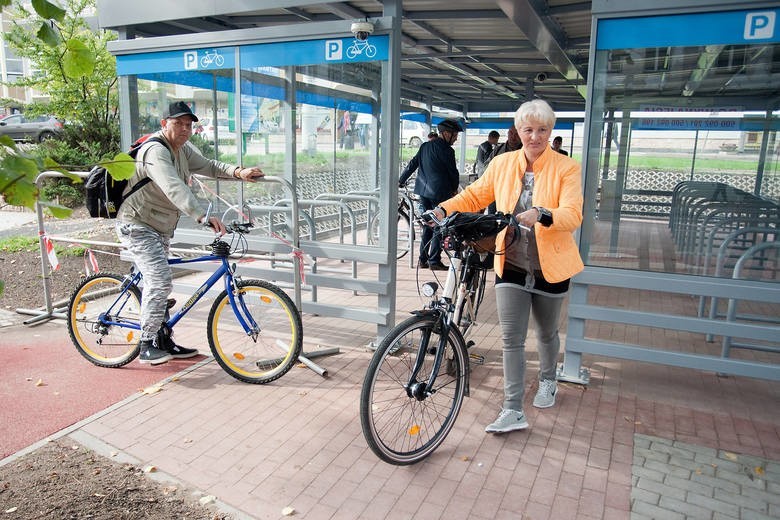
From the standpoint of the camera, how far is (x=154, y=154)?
163 inches

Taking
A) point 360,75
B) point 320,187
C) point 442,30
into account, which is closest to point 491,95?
point 442,30

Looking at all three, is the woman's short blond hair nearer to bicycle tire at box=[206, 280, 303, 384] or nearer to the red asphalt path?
bicycle tire at box=[206, 280, 303, 384]

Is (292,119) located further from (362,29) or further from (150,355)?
(150,355)

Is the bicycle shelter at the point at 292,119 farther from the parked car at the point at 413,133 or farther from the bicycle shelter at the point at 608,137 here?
the parked car at the point at 413,133

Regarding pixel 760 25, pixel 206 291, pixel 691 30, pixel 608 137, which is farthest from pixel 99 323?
pixel 760 25

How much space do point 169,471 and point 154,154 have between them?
2.13m

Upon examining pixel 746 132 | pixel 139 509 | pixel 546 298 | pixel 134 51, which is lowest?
pixel 139 509

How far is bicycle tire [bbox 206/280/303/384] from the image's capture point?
14.1 feet

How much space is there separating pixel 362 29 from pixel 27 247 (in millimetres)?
6693

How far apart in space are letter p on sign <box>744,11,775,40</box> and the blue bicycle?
3.44m

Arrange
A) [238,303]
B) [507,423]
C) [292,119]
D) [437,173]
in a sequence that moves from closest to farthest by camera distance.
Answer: [507,423] < [238,303] < [292,119] < [437,173]

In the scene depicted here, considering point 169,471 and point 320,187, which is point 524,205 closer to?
point 169,471

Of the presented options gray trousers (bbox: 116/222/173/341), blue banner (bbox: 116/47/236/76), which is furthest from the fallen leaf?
blue banner (bbox: 116/47/236/76)

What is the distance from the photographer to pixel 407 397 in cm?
347
